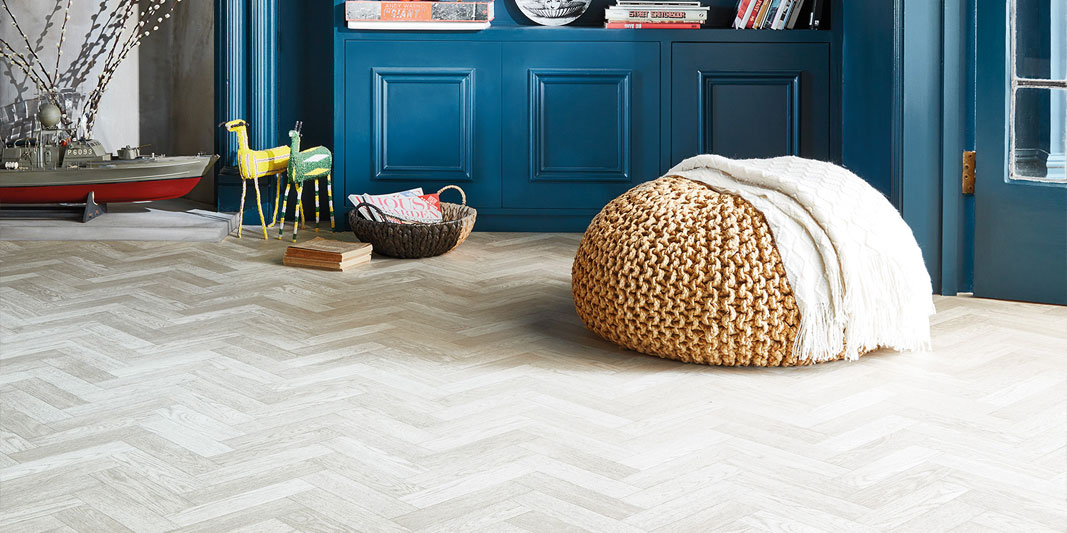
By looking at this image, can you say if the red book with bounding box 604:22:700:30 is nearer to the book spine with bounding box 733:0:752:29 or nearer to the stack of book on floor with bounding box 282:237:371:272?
the book spine with bounding box 733:0:752:29

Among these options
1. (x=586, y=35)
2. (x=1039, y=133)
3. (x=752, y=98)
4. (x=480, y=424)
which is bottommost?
(x=480, y=424)

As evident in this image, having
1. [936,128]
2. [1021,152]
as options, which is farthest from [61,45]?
[1021,152]

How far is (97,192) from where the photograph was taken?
417 cm

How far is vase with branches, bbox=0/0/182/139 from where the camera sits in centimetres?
443

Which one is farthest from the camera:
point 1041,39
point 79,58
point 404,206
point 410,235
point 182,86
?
point 182,86

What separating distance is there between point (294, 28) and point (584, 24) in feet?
4.12

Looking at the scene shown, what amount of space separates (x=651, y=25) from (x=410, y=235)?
1390 millimetres

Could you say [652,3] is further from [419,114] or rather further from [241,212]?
[241,212]

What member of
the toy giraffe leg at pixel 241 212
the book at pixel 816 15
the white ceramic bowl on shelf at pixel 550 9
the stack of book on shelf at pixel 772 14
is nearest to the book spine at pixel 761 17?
the stack of book on shelf at pixel 772 14

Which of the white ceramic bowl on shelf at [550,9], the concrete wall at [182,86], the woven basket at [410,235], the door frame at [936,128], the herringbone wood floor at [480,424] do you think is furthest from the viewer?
the concrete wall at [182,86]

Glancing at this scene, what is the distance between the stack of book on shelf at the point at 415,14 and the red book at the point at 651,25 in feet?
1.68

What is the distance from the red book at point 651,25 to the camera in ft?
13.9

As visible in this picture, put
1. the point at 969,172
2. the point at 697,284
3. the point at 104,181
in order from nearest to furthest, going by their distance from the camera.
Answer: the point at 697,284
the point at 969,172
the point at 104,181

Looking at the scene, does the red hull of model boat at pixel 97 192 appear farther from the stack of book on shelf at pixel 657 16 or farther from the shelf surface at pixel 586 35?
the stack of book on shelf at pixel 657 16
